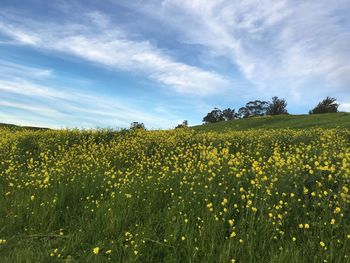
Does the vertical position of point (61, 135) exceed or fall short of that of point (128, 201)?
it exceeds it

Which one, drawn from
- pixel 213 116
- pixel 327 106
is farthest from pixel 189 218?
pixel 213 116

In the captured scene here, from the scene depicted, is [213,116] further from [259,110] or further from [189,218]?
[189,218]

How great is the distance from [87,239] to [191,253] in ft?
5.55

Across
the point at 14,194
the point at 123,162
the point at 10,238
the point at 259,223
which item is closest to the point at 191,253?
the point at 259,223

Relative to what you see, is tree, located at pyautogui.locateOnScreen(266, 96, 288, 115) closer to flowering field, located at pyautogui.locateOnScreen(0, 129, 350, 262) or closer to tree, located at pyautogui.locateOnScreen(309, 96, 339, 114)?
tree, located at pyautogui.locateOnScreen(309, 96, 339, 114)

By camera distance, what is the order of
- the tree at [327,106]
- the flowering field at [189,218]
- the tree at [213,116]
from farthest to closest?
the tree at [213,116] → the tree at [327,106] → the flowering field at [189,218]

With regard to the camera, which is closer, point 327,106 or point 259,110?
point 327,106

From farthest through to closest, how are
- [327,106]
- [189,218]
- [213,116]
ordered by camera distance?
[213,116] → [327,106] → [189,218]

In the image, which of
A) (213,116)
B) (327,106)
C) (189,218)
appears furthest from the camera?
(213,116)

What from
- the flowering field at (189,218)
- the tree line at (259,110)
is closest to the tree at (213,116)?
the tree line at (259,110)

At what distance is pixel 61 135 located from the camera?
15438 millimetres

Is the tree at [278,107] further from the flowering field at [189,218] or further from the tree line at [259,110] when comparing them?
the flowering field at [189,218]

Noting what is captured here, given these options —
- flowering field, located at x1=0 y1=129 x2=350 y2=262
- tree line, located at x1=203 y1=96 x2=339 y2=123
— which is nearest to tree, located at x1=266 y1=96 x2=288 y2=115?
tree line, located at x1=203 y1=96 x2=339 y2=123

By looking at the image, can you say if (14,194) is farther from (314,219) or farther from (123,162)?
(314,219)
